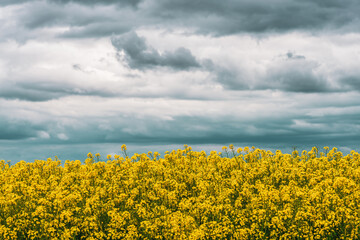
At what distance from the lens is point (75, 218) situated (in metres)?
12.4

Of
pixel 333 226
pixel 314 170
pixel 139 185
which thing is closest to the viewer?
pixel 333 226

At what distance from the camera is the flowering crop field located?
38.2 ft

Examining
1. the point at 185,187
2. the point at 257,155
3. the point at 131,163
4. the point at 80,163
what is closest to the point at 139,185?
the point at 185,187

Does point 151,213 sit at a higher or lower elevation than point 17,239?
higher

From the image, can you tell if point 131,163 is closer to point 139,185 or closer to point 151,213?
point 139,185

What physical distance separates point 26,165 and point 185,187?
373 inches

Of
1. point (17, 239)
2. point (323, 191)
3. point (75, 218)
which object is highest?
point (323, 191)

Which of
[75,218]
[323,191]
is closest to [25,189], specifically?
[75,218]

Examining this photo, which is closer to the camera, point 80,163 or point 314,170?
point 314,170

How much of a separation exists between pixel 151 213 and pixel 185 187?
299 centimetres

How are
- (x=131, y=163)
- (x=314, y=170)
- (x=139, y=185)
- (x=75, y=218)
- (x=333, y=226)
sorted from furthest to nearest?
(x=131, y=163), (x=314, y=170), (x=139, y=185), (x=75, y=218), (x=333, y=226)

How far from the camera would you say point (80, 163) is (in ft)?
65.5

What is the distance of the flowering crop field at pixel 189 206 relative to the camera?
11.7 m

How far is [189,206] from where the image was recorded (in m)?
12.6
